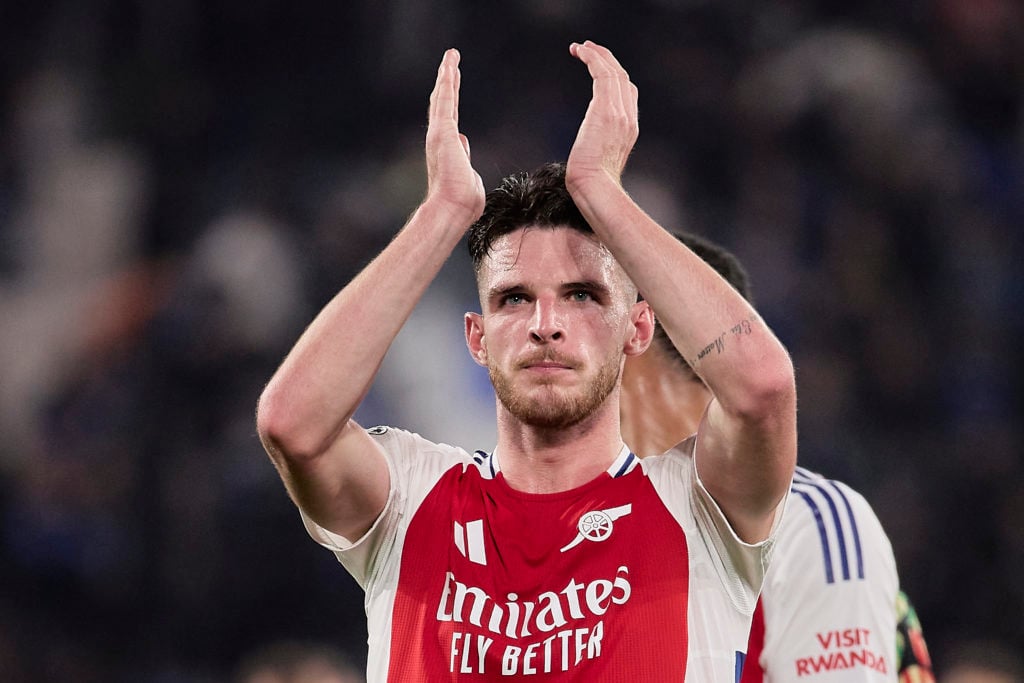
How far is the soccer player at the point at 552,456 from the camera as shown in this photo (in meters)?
2.60

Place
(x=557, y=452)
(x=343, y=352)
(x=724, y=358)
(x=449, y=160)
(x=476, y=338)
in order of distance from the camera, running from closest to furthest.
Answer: (x=724, y=358)
(x=343, y=352)
(x=449, y=160)
(x=557, y=452)
(x=476, y=338)

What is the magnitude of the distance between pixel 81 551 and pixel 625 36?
4415mm

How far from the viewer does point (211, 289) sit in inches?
268

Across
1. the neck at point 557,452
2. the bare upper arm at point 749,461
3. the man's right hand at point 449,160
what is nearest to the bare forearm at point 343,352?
the man's right hand at point 449,160

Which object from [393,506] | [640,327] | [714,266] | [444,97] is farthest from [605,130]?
[714,266]

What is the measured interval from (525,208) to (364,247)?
4.18m

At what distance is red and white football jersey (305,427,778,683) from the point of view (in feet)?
8.66

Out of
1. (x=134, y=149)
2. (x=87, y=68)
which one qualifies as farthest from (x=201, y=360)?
(x=87, y=68)

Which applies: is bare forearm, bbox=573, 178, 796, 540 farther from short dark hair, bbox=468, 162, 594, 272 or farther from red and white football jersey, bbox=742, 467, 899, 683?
red and white football jersey, bbox=742, 467, 899, 683

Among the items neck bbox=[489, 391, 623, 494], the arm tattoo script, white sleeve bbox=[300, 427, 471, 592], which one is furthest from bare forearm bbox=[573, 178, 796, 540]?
white sleeve bbox=[300, 427, 471, 592]

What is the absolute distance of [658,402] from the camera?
13.5 ft

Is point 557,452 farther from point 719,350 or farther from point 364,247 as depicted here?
point 364,247

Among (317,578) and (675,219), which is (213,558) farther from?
(675,219)

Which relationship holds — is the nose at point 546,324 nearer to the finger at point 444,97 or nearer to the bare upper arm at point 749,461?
the bare upper arm at point 749,461
